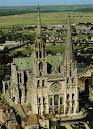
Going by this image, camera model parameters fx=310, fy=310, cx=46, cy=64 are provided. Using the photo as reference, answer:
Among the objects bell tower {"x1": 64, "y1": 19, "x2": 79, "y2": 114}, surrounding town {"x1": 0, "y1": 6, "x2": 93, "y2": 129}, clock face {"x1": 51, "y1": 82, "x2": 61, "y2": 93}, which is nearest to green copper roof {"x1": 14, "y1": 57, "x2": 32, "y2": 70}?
surrounding town {"x1": 0, "y1": 6, "x2": 93, "y2": 129}

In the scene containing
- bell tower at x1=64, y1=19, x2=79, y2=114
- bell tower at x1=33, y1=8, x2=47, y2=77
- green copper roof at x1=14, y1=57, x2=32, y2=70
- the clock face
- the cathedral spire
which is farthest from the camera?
→ green copper roof at x1=14, y1=57, x2=32, y2=70

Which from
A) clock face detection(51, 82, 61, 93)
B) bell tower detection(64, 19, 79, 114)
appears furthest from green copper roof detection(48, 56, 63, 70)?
clock face detection(51, 82, 61, 93)

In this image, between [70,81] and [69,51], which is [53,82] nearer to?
[70,81]

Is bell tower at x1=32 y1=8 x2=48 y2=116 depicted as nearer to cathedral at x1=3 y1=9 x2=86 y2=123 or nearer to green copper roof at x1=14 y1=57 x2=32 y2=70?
cathedral at x1=3 y1=9 x2=86 y2=123

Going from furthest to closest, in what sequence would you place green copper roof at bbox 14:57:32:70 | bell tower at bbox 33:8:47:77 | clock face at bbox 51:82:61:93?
green copper roof at bbox 14:57:32:70, clock face at bbox 51:82:61:93, bell tower at bbox 33:8:47:77

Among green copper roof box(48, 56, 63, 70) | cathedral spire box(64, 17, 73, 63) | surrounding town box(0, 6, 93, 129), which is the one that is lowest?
surrounding town box(0, 6, 93, 129)

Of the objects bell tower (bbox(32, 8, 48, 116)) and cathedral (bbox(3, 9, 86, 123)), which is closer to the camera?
bell tower (bbox(32, 8, 48, 116))

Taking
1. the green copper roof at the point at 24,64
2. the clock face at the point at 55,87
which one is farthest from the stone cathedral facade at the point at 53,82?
the green copper roof at the point at 24,64

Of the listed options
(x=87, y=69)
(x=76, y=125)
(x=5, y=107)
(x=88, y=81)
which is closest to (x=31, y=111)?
(x=5, y=107)

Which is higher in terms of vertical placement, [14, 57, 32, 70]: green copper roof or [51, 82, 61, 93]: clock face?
[14, 57, 32, 70]: green copper roof

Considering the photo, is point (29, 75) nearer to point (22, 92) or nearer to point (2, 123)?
point (22, 92)

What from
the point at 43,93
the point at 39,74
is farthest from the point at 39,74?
the point at 43,93
